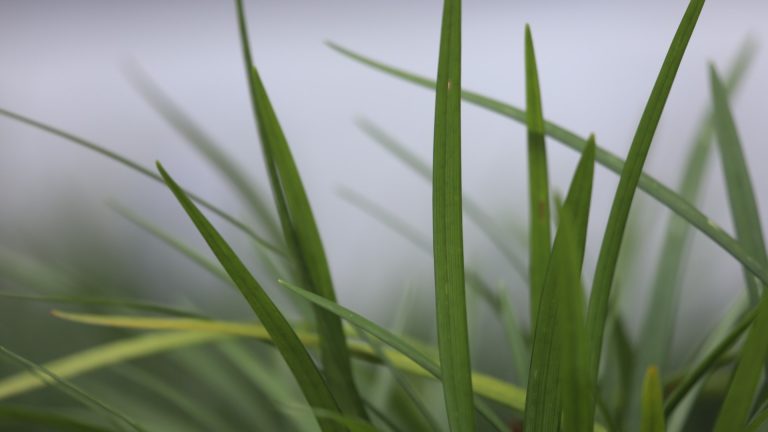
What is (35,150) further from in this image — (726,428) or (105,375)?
(726,428)

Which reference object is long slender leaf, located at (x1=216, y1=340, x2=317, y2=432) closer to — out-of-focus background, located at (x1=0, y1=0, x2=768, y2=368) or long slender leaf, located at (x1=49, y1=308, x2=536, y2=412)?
long slender leaf, located at (x1=49, y1=308, x2=536, y2=412)

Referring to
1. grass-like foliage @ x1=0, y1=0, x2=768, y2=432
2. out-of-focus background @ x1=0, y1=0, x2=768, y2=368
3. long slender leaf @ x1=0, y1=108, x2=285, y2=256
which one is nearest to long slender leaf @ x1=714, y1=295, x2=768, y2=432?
grass-like foliage @ x1=0, y1=0, x2=768, y2=432

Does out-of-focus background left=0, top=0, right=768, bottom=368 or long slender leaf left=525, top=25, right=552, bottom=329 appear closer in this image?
long slender leaf left=525, top=25, right=552, bottom=329

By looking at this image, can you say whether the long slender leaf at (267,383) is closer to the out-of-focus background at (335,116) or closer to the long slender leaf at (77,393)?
the long slender leaf at (77,393)

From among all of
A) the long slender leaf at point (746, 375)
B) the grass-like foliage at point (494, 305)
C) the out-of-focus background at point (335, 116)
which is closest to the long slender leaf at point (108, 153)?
the grass-like foliage at point (494, 305)

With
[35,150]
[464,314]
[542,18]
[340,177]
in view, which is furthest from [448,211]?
[35,150]
